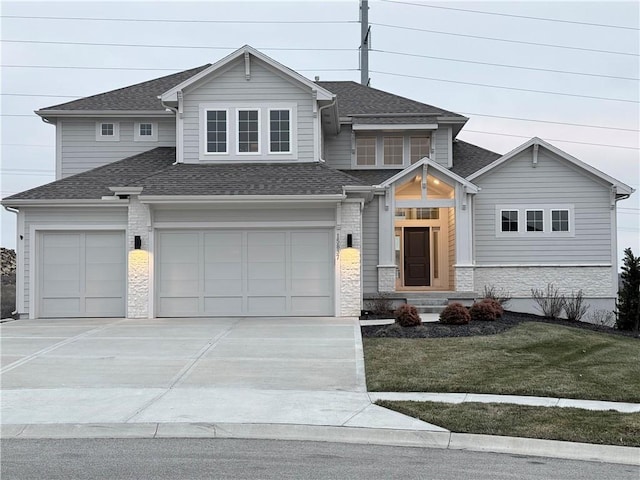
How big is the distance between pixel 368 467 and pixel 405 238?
17.2m

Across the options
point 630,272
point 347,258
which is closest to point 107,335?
point 347,258

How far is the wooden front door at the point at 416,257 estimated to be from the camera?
23531 mm

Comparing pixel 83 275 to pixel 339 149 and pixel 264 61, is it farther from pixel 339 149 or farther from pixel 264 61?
pixel 339 149

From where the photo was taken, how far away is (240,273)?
18.4 meters

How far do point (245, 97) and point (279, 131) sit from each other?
136cm

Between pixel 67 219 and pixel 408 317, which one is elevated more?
pixel 67 219

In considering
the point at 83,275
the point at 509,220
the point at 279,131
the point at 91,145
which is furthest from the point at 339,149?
the point at 83,275

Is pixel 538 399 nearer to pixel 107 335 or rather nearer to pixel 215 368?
pixel 215 368

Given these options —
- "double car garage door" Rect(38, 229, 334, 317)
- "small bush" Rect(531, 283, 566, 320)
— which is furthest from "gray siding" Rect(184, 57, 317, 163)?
"small bush" Rect(531, 283, 566, 320)

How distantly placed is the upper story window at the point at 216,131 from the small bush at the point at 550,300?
10565mm

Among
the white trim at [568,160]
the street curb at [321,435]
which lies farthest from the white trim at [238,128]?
the street curb at [321,435]

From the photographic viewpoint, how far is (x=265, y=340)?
1440 centimetres

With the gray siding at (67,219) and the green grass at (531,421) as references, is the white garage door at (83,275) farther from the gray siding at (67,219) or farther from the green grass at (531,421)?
the green grass at (531,421)

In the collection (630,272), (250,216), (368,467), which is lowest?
(368,467)
